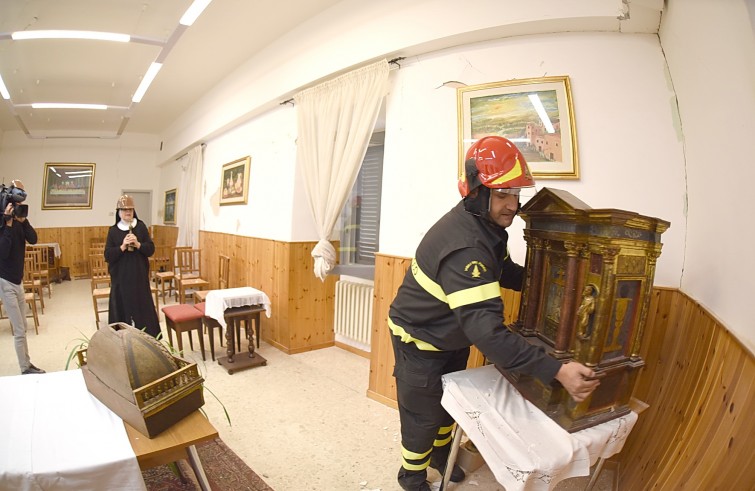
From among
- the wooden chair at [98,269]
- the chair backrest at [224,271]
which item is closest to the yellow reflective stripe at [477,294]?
the chair backrest at [224,271]

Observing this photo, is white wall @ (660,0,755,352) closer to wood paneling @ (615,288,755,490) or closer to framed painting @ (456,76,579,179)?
wood paneling @ (615,288,755,490)

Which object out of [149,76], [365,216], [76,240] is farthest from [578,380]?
[76,240]

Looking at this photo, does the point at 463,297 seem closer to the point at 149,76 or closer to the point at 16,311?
the point at 16,311

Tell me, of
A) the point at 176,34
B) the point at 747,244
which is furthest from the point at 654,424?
the point at 176,34

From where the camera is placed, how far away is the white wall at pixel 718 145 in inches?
43.6

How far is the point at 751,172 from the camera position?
3.64 feet

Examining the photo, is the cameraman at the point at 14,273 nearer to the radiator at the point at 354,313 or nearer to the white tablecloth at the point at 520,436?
the radiator at the point at 354,313

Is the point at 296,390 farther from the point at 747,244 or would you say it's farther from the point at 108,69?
the point at 108,69

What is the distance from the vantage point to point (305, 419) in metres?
2.53

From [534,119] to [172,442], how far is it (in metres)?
2.43

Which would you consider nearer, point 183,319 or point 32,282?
point 183,319

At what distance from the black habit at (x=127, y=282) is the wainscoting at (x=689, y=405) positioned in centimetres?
315

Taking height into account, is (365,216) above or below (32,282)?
above

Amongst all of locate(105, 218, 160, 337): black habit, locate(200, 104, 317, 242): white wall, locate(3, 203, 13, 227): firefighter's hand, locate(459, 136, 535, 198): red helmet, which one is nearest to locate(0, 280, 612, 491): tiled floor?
locate(105, 218, 160, 337): black habit
